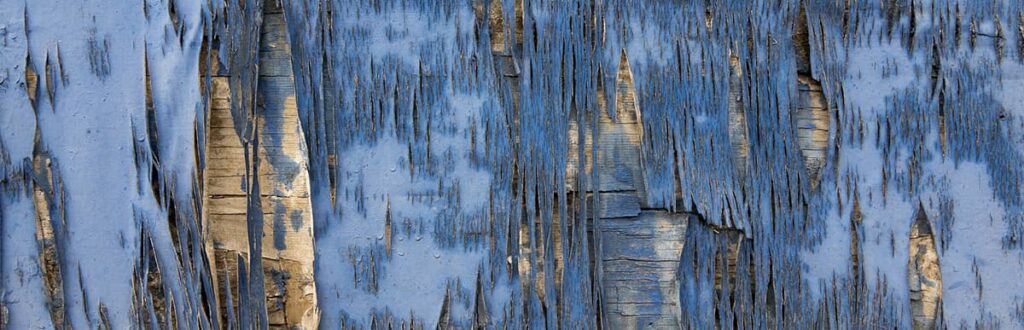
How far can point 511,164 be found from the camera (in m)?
0.87

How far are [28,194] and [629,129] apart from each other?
0.77m

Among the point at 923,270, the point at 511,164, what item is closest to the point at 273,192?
the point at 511,164

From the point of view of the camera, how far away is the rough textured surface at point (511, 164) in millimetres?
851

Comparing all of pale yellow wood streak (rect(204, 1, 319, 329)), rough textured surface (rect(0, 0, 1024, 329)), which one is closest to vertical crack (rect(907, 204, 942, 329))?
rough textured surface (rect(0, 0, 1024, 329))

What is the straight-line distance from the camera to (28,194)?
0.85 metres

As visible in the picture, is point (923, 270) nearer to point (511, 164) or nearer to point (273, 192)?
point (511, 164)

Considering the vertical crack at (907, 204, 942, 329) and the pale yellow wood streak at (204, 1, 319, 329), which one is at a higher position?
the pale yellow wood streak at (204, 1, 319, 329)

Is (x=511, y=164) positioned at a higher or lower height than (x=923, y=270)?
higher

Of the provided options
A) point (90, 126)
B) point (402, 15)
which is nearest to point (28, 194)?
point (90, 126)

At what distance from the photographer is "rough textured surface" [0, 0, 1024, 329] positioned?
85 centimetres

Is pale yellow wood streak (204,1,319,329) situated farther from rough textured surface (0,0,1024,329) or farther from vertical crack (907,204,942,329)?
vertical crack (907,204,942,329)

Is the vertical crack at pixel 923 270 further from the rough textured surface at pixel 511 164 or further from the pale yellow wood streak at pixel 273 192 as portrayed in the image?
the pale yellow wood streak at pixel 273 192

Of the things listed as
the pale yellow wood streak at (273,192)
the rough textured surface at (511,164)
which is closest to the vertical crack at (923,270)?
the rough textured surface at (511,164)

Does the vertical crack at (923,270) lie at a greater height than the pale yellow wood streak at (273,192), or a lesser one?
lesser
